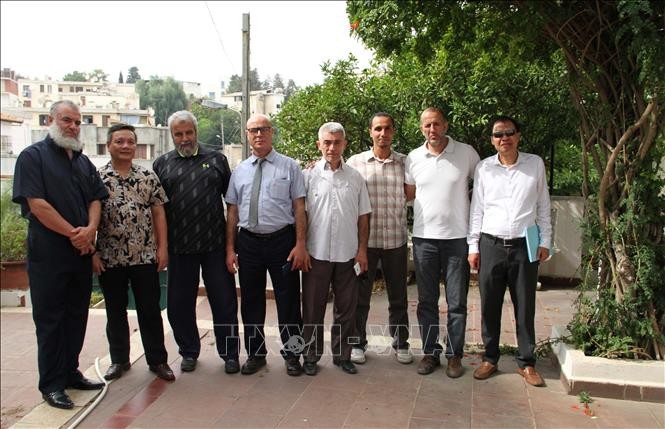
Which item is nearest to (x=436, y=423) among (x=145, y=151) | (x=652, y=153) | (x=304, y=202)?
(x=304, y=202)

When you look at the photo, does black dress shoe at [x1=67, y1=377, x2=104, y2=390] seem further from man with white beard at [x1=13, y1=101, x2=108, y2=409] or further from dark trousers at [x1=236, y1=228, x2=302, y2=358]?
dark trousers at [x1=236, y1=228, x2=302, y2=358]

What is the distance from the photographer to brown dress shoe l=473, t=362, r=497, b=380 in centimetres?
370

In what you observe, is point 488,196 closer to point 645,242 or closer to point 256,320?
point 645,242

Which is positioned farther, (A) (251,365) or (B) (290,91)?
(B) (290,91)

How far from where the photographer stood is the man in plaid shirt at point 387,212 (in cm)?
383

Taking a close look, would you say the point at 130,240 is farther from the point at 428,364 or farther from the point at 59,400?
the point at 428,364

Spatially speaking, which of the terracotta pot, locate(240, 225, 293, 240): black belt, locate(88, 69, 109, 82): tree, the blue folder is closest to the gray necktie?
locate(240, 225, 293, 240): black belt

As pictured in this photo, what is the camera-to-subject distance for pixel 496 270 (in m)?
3.57

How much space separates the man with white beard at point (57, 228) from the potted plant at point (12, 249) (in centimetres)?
639

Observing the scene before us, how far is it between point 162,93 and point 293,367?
12.0 metres

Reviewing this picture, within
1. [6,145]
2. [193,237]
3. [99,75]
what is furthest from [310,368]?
[99,75]

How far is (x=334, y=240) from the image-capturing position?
3.67m

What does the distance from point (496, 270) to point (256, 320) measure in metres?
1.66

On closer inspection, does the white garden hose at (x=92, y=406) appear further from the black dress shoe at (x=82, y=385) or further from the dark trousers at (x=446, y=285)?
the dark trousers at (x=446, y=285)
